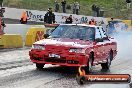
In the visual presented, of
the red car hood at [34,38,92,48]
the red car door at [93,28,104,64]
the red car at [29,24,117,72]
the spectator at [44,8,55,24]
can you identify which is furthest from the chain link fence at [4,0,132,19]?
the red car hood at [34,38,92,48]

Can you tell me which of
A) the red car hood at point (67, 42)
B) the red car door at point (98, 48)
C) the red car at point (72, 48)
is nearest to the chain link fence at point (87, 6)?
the red car door at point (98, 48)

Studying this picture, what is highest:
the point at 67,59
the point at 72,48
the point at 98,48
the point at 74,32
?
the point at 74,32

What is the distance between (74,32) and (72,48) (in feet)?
4.47

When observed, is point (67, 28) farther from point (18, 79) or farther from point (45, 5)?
point (45, 5)

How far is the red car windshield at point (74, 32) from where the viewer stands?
1441cm

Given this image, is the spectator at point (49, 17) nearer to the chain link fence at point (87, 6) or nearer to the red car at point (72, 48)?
the chain link fence at point (87, 6)

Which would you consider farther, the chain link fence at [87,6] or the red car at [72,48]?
the chain link fence at [87,6]

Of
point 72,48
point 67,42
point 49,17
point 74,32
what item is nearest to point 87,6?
point 49,17

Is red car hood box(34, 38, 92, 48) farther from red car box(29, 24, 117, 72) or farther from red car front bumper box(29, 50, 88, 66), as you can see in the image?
red car front bumper box(29, 50, 88, 66)

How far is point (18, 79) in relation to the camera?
38.2 feet

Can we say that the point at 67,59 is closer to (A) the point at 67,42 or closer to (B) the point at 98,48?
(A) the point at 67,42

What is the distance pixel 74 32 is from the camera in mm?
14562

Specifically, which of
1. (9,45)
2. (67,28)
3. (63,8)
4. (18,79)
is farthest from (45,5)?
(18,79)

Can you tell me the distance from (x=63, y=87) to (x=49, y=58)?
2.67 metres
